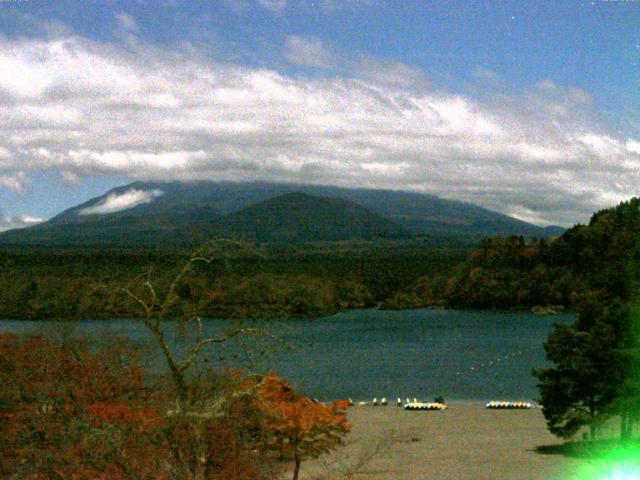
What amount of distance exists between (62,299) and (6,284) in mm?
18896

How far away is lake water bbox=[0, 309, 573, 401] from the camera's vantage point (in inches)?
1347

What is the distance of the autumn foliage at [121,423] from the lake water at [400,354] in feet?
4.74

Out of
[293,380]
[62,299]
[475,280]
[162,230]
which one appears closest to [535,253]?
[475,280]

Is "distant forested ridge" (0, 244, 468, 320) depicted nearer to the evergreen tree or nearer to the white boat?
the white boat

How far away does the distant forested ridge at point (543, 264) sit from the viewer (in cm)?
8762

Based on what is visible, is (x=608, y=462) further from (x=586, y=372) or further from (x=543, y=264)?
(x=543, y=264)

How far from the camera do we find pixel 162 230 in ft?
597

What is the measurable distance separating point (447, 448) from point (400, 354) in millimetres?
29110

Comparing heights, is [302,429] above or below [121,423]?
below

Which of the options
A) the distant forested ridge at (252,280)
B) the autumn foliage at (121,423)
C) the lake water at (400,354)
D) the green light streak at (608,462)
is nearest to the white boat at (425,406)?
the lake water at (400,354)

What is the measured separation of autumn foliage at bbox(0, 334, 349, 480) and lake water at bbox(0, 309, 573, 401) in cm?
145

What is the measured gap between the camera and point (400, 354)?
50125 mm

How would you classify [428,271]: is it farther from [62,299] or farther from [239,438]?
[239,438]

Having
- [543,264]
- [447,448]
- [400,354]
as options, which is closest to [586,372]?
[447,448]
